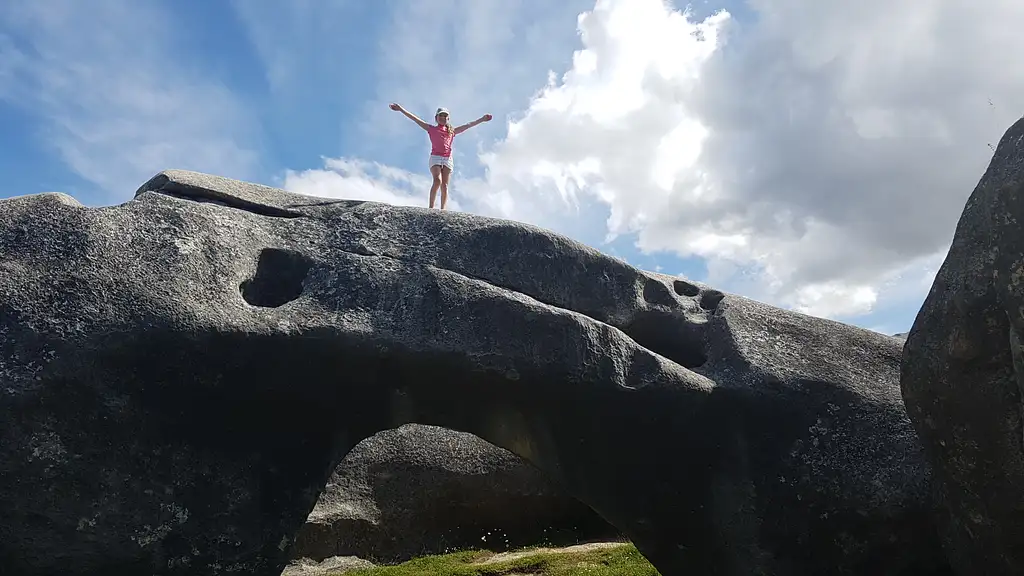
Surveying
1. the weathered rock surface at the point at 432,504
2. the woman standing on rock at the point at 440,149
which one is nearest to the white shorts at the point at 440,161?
the woman standing on rock at the point at 440,149

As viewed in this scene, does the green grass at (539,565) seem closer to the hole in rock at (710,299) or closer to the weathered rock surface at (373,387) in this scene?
the weathered rock surface at (373,387)

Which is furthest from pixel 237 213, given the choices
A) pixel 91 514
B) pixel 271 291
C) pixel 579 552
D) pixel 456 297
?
pixel 579 552

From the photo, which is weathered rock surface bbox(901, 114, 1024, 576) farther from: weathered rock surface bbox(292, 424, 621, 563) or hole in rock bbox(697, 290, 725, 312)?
weathered rock surface bbox(292, 424, 621, 563)

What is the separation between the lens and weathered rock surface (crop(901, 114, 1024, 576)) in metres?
5.55

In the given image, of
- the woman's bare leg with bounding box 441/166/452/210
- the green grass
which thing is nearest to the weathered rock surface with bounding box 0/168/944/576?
the green grass

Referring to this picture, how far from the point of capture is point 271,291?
23.1ft

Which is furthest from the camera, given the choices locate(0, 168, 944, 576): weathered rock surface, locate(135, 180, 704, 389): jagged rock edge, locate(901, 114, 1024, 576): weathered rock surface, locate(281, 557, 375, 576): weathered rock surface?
locate(281, 557, 375, 576): weathered rock surface

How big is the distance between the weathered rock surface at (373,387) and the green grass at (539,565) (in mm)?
3423

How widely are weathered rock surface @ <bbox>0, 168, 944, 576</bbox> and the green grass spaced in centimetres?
342

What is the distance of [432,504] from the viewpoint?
12.7 metres

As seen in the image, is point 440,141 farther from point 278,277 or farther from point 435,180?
point 278,277

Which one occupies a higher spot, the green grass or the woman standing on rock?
the woman standing on rock

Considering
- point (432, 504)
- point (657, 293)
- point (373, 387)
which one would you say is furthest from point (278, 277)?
point (432, 504)

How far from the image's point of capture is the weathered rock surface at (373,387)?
5.96 meters
